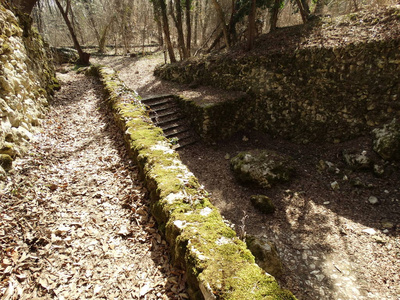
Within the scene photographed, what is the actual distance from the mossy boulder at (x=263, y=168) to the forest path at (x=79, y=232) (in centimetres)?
339

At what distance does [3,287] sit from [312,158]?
7.46 m

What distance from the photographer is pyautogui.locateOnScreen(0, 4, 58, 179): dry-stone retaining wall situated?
4168 millimetres

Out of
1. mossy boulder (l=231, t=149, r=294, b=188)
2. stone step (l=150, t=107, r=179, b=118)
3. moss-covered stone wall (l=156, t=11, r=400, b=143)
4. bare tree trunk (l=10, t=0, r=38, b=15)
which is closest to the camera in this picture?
moss-covered stone wall (l=156, t=11, r=400, b=143)

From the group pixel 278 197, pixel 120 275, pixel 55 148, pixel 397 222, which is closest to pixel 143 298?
pixel 120 275

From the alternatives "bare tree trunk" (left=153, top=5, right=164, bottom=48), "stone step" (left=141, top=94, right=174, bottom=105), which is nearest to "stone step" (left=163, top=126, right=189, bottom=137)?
"stone step" (left=141, top=94, right=174, bottom=105)

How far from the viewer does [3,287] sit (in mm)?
2156

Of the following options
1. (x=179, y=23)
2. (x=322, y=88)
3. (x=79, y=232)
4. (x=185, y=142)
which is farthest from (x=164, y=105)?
(x=79, y=232)

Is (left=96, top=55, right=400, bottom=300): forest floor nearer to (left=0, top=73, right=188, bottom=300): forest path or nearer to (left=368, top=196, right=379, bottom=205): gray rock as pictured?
(left=368, top=196, right=379, bottom=205): gray rock

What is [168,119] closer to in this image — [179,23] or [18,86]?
[18,86]

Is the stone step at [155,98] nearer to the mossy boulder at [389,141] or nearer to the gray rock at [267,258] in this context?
the gray rock at [267,258]

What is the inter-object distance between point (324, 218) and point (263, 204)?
145 cm

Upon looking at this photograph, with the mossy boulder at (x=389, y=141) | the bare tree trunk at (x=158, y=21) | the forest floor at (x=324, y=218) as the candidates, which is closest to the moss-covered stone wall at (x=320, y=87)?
the mossy boulder at (x=389, y=141)

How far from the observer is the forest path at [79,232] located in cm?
237

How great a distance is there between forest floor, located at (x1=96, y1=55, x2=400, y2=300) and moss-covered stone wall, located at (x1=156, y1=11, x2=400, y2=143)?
59cm
